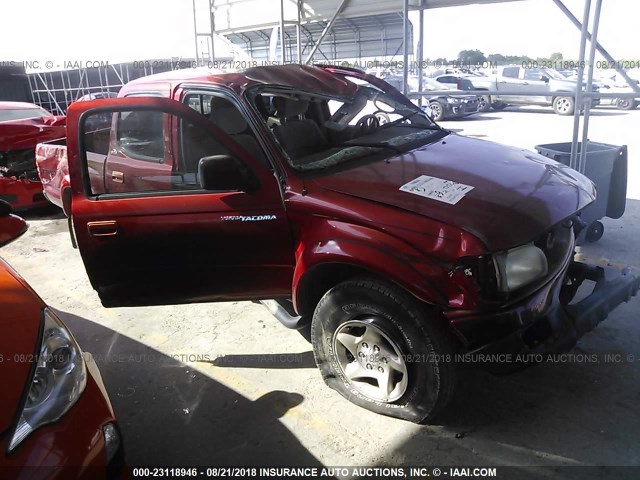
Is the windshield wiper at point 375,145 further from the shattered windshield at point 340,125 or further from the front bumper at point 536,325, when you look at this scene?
the front bumper at point 536,325

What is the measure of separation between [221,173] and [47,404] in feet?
4.51

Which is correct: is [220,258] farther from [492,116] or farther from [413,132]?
[492,116]

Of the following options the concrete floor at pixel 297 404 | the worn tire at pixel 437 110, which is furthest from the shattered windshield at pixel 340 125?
the worn tire at pixel 437 110

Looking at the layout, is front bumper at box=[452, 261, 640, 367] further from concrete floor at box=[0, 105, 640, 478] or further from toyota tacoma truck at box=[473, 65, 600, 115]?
toyota tacoma truck at box=[473, 65, 600, 115]

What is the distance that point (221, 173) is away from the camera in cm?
269

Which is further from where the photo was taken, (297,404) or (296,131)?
(296,131)

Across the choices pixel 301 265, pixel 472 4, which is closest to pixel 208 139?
pixel 301 265

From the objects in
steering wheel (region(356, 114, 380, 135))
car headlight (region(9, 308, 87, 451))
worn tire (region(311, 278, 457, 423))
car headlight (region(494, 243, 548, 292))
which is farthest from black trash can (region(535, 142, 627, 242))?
car headlight (region(9, 308, 87, 451))

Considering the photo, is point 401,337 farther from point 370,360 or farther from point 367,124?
point 367,124

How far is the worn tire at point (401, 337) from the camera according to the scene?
2447mm

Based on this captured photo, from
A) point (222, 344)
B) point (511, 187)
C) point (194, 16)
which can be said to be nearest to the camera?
point (511, 187)

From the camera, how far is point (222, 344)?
3.68 metres

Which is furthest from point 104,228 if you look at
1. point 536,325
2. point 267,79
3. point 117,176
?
point 536,325

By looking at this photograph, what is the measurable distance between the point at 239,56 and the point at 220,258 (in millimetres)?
11221
